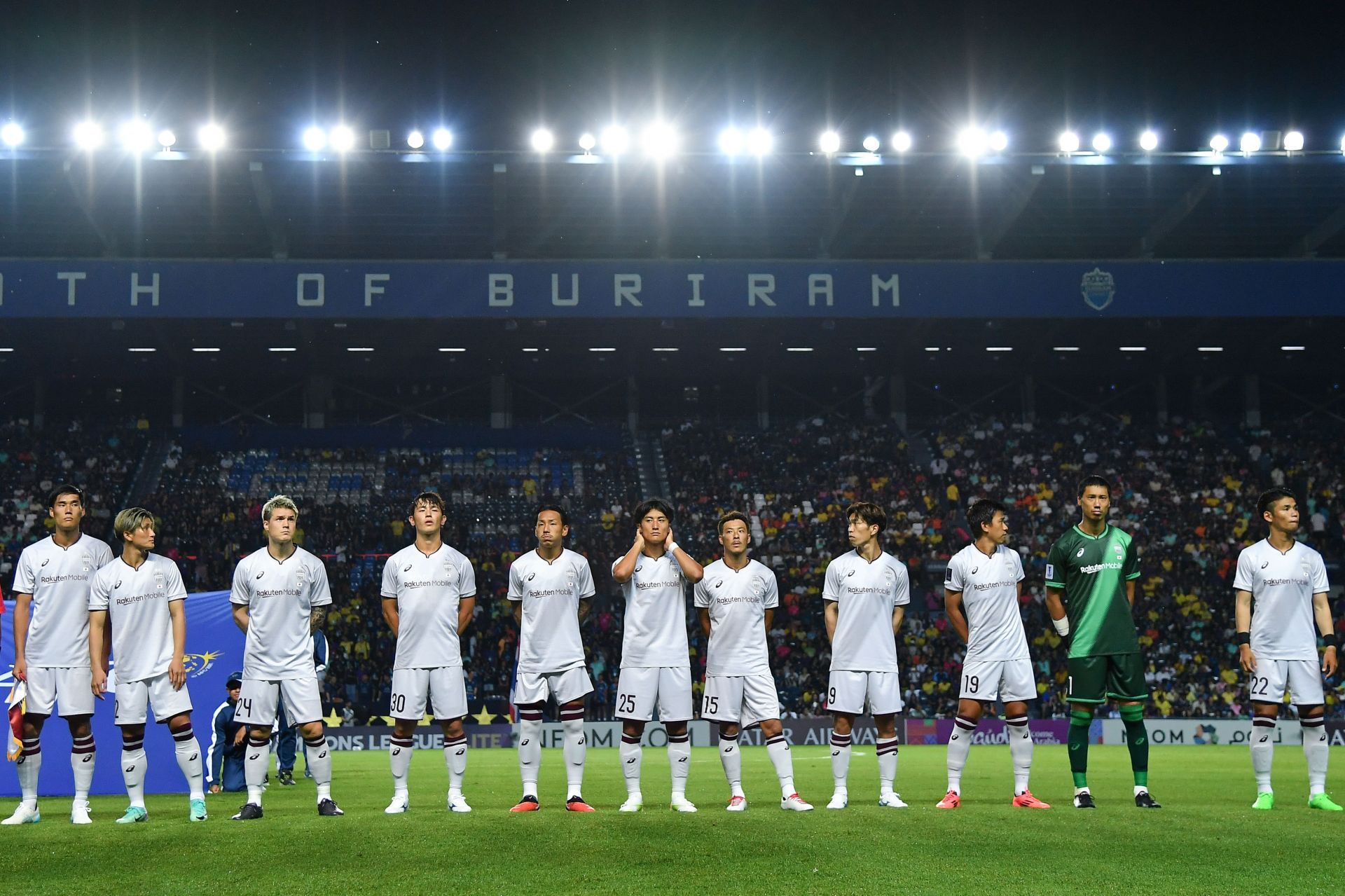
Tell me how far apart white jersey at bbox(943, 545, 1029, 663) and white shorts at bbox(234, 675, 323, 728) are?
569 cm

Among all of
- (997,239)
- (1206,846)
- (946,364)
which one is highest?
(997,239)

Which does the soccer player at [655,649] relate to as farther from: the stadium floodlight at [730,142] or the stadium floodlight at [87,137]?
the stadium floodlight at [87,137]

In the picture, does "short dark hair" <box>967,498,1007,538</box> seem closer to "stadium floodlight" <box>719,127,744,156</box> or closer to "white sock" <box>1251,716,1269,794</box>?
"white sock" <box>1251,716,1269,794</box>

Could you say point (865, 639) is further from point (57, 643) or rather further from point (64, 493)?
point (64, 493)

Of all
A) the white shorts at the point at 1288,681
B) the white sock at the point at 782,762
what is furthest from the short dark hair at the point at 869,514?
the white shorts at the point at 1288,681

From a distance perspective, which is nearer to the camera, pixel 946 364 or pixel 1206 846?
pixel 1206 846

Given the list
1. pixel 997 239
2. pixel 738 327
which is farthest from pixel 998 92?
pixel 738 327

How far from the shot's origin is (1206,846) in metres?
8.55

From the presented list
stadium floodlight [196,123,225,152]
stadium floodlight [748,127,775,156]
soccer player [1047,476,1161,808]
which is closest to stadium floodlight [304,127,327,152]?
stadium floodlight [196,123,225,152]

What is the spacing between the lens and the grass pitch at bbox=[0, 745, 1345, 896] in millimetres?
7367

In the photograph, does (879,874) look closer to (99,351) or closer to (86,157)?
(86,157)

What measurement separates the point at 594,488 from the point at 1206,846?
1214 inches

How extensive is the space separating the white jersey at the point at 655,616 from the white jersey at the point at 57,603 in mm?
4619

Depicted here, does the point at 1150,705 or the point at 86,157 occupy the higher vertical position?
the point at 86,157
